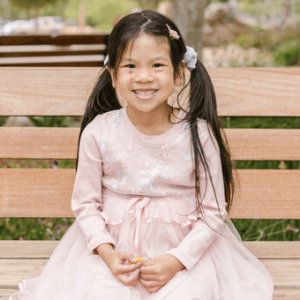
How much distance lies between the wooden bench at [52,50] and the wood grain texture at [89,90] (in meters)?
1.32

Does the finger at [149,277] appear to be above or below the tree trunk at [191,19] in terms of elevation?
below

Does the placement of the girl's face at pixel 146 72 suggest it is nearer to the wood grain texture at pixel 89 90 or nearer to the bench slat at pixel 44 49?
the wood grain texture at pixel 89 90

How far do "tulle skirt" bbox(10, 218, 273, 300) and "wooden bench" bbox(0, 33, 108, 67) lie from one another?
2.02 metres

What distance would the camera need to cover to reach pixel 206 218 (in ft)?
4.97

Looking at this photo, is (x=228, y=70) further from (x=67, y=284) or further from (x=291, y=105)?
(x=67, y=284)

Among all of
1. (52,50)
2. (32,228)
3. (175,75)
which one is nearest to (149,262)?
(175,75)

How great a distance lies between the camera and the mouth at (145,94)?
4.65ft

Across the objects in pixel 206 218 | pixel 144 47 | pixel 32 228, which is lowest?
pixel 32 228

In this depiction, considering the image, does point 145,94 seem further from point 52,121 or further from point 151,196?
point 52,121

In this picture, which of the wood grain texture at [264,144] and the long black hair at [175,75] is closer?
the long black hair at [175,75]

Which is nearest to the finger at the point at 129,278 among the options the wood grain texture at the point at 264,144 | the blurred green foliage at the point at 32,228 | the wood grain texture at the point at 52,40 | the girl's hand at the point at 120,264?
the girl's hand at the point at 120,264

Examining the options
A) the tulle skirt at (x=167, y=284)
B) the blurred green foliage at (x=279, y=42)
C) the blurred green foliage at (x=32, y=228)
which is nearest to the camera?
the tulle skirt at (x=167, y=284)

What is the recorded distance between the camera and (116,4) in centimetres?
2764

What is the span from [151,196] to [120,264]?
31 cm
